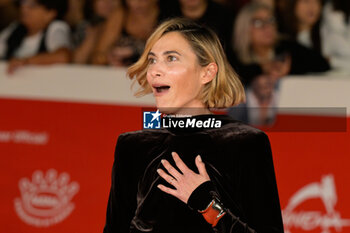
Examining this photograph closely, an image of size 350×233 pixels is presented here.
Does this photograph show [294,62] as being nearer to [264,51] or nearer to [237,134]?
[264,51]

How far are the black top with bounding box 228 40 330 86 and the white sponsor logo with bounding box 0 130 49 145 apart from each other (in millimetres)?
1425

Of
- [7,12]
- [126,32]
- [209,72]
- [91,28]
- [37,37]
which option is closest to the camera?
[209,72]

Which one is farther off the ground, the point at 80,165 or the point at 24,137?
the point at 24,137

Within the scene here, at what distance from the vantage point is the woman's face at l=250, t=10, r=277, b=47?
342 cm

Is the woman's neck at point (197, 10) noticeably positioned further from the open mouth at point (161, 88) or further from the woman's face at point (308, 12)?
the open mouth at point (161, 88)

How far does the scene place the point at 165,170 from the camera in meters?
1.21

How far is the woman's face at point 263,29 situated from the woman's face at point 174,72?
7.42 feet

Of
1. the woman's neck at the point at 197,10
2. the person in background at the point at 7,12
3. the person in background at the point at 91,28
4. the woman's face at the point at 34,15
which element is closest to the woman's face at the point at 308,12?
the woman's neck at the point at 197,10

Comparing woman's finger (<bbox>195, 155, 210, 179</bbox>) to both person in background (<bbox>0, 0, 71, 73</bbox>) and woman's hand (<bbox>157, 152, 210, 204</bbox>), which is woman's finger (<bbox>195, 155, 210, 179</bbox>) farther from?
person in background (<bbox>0, 0, 71, 73</bbox>)

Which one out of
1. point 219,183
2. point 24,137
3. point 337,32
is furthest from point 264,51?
point 219,183

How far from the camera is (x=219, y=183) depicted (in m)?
1.19

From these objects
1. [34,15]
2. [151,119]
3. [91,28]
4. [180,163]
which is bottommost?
[180,163]

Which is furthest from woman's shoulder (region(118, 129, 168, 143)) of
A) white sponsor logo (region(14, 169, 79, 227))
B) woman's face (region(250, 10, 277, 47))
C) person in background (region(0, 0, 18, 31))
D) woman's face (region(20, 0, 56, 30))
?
person in background (region(0, 0, 18, 31))

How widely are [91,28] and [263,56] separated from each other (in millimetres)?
1223
